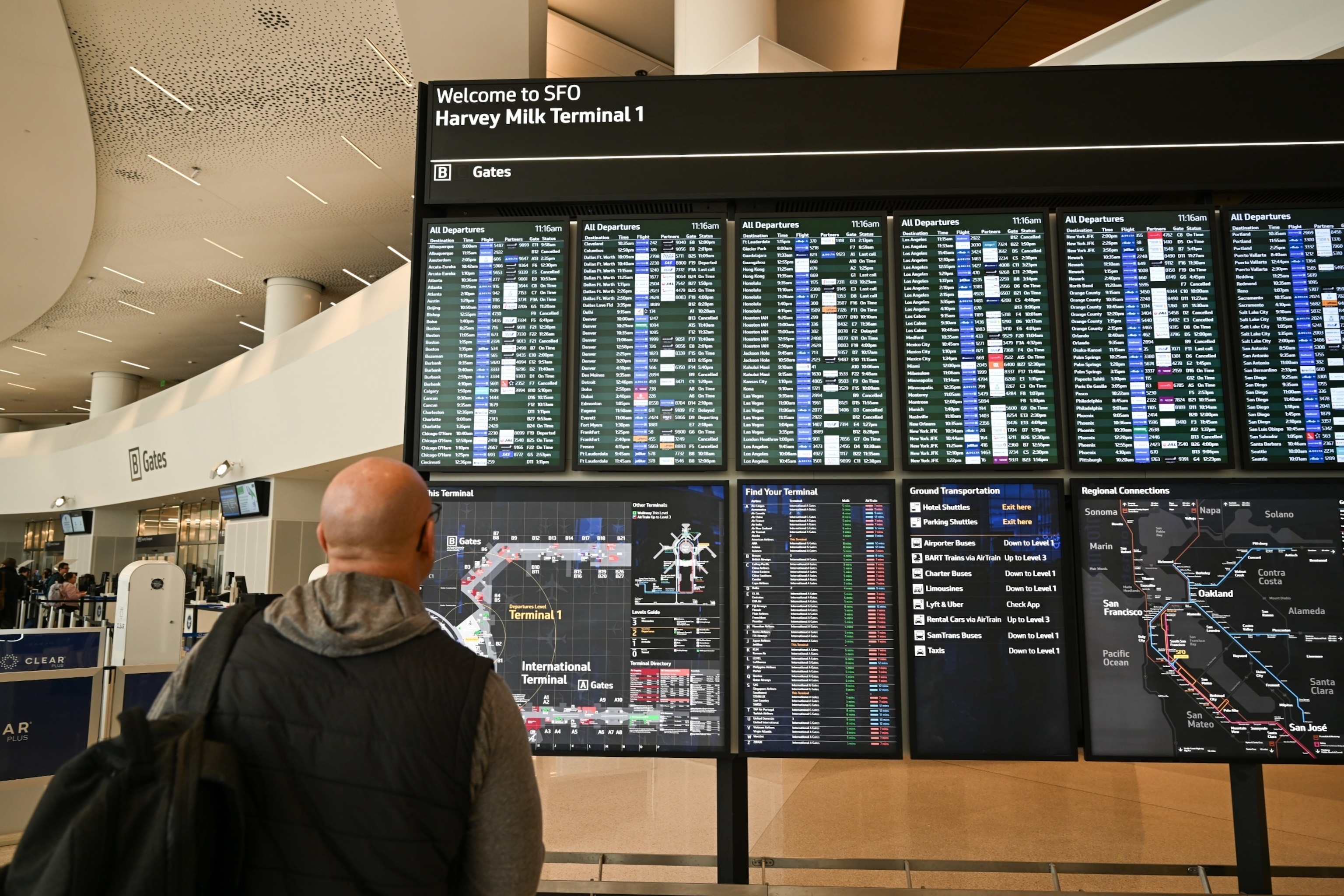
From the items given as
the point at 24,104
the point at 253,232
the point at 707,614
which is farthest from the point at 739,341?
the point at 253,232

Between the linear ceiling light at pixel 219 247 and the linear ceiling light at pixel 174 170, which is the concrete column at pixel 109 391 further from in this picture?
the linear ceiling light at pixel 174 170

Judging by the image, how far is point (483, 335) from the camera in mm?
2914

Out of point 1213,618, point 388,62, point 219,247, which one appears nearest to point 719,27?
point 1213,618

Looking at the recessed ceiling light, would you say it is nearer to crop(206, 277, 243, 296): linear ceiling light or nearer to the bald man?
crop(206, 277, 243, 296): linear ceiling light

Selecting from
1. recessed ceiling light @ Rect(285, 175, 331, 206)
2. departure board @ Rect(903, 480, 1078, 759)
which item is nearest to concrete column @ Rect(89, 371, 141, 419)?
recessed ceiling light @ Rect(285, 175, 331, 206)

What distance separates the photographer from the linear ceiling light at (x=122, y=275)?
1259cm

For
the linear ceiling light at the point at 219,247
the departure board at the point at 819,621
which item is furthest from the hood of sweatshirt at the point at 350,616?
the linear ceiling light at the point at 219,247

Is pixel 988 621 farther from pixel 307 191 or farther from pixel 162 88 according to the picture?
pixel 307 191

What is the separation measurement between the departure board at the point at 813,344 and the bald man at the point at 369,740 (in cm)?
159

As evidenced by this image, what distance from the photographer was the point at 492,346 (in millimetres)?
2902

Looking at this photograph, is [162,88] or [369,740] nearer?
[369,740]

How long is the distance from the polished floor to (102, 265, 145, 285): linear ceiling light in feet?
36.5

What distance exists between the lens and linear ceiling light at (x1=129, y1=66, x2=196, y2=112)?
762 cm

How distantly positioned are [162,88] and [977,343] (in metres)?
8.36
